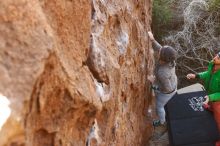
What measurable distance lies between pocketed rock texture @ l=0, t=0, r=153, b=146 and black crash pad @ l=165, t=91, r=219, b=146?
96 centimetres

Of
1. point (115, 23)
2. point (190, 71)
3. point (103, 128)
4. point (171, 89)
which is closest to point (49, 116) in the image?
point (103, 128)

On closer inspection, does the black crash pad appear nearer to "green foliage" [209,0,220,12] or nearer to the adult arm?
the adult arm

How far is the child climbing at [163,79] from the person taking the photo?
415 cm

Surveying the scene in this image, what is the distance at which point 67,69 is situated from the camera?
88.2 inches

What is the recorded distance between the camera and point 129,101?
397 cm

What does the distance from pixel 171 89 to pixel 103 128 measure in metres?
1.72

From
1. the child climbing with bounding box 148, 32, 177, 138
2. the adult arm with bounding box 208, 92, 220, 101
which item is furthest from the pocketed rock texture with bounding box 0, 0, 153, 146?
the adult arm with bounding box 208, 92, 220, 101

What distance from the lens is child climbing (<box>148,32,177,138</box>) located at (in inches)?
163

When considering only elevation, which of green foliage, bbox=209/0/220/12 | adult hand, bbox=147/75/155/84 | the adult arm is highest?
green foliage, bbox=209/0/220/12

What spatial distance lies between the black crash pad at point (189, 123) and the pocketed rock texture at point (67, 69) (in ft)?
3.15

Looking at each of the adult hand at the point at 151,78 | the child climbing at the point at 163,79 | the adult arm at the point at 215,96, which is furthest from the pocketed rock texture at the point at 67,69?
the adult arm at the point at 215,96

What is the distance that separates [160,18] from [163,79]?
9.79 feet

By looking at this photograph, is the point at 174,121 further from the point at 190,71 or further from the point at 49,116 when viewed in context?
the point at 49,116

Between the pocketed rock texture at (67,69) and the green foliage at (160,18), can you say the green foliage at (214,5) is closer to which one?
the green foliage at (160,18)
